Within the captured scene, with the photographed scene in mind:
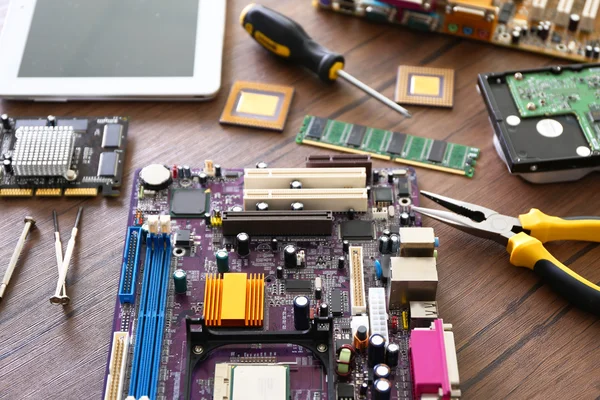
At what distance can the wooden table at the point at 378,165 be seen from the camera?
2816 mm

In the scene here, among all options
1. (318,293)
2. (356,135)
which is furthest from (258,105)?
(318,293)

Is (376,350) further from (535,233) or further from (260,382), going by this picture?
(535,233)

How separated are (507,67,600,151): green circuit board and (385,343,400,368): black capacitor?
116 cm

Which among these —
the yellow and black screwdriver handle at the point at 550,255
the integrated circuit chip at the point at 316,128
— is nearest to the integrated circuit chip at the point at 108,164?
the integrated circuit chip at the point at 316,128

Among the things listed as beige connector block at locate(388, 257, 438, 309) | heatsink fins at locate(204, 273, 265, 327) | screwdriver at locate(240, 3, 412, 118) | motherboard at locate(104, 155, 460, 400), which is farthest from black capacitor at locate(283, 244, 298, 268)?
screwdriver at locate(240, 3, 412, 118)

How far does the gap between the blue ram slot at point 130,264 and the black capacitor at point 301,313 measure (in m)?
0.59

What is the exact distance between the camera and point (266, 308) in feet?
9.53

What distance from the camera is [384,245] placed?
3002mm

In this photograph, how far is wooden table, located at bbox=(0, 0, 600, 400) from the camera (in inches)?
111

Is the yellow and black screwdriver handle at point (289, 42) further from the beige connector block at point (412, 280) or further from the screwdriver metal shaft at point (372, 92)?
the beige connector block at point (412, 280)

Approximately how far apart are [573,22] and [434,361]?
1815mm

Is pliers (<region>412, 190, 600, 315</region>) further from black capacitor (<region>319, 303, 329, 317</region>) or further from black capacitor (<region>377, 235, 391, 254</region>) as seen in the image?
black capacitor (<region>319, 303, 329, 317</region>)

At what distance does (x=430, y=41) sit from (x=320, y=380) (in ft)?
5.65

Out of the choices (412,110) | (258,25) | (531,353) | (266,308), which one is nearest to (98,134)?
(258,25)
